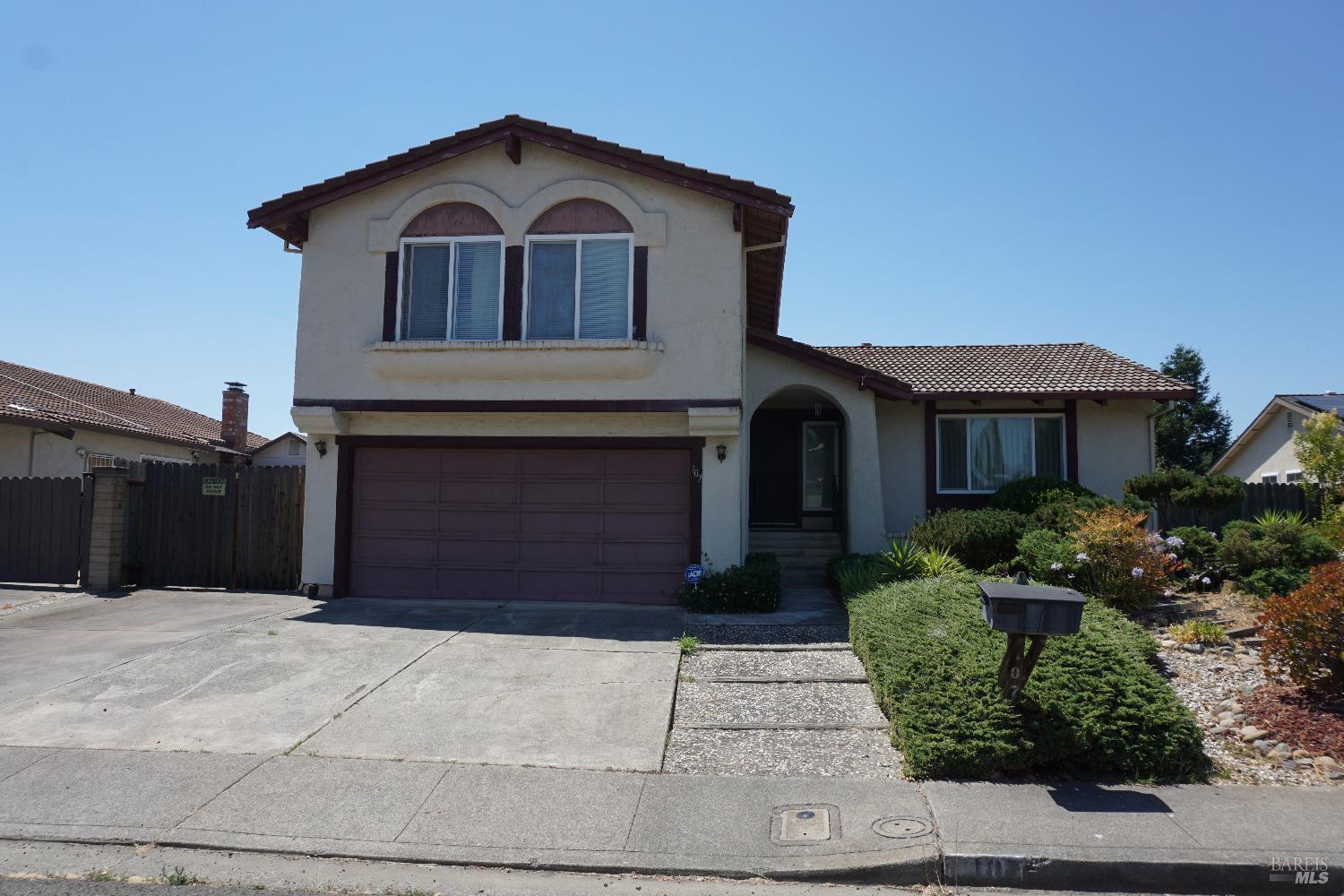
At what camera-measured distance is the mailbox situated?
18.6 feet

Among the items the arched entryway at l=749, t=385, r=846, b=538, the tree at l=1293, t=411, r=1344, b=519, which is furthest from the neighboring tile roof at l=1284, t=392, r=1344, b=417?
the arched entryway at l=749, t=385, r=846, b=538

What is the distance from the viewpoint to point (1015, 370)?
52.4ft

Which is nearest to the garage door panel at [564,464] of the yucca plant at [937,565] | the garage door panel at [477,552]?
the garage door panel at [477,552]

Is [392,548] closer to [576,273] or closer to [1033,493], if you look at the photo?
[576,273]

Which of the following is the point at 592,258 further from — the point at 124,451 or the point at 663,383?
the point at 124,451

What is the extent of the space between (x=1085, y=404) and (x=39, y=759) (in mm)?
15121

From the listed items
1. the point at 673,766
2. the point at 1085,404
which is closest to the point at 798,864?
the point at 673,766

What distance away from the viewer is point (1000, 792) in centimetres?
559

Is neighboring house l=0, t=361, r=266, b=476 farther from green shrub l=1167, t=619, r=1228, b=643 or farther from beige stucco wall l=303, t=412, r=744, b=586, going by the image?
green shrub l=1167, t=619, r=1228, b=643

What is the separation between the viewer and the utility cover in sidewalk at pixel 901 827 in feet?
16.3

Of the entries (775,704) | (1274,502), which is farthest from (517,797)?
(1274,502)

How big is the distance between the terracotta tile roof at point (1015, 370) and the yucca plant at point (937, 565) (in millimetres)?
4518

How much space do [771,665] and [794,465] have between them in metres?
8.73

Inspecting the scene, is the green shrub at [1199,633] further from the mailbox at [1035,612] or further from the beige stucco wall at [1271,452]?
the beige stucco wall at [1271,452]
